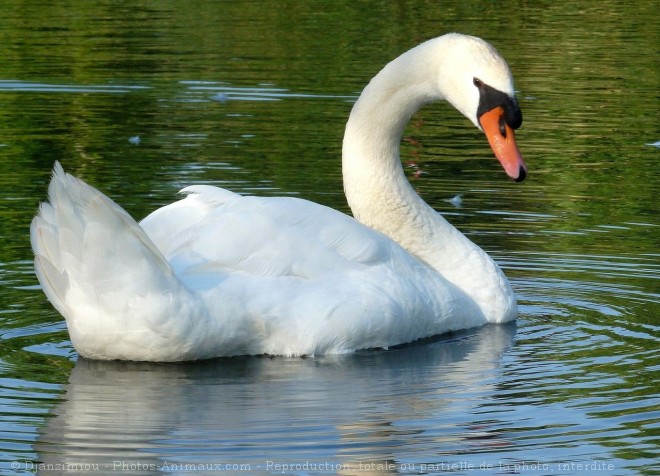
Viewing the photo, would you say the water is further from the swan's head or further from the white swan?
the swan's head

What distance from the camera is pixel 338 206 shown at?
11.3 metres

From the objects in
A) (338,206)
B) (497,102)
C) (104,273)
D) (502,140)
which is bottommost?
(338,206)

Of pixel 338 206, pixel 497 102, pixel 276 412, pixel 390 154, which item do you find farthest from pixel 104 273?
pixel 338 206

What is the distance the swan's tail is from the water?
0.25 metres

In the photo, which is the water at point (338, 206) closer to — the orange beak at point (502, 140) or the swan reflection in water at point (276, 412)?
the swan reflection in water at point (276, 412)

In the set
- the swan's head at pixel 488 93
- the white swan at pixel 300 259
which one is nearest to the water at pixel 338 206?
the white swan at pixel 300 259

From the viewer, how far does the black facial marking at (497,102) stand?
8273 mm

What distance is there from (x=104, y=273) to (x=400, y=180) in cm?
246

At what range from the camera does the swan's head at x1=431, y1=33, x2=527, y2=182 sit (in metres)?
8.27

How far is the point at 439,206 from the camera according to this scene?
11.4 meters

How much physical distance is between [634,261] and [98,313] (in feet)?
13.2

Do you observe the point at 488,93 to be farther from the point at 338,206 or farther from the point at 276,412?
the point at 338,206

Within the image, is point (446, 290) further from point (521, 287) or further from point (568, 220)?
point (568, 220)

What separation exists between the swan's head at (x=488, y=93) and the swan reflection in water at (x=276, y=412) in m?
1.13
